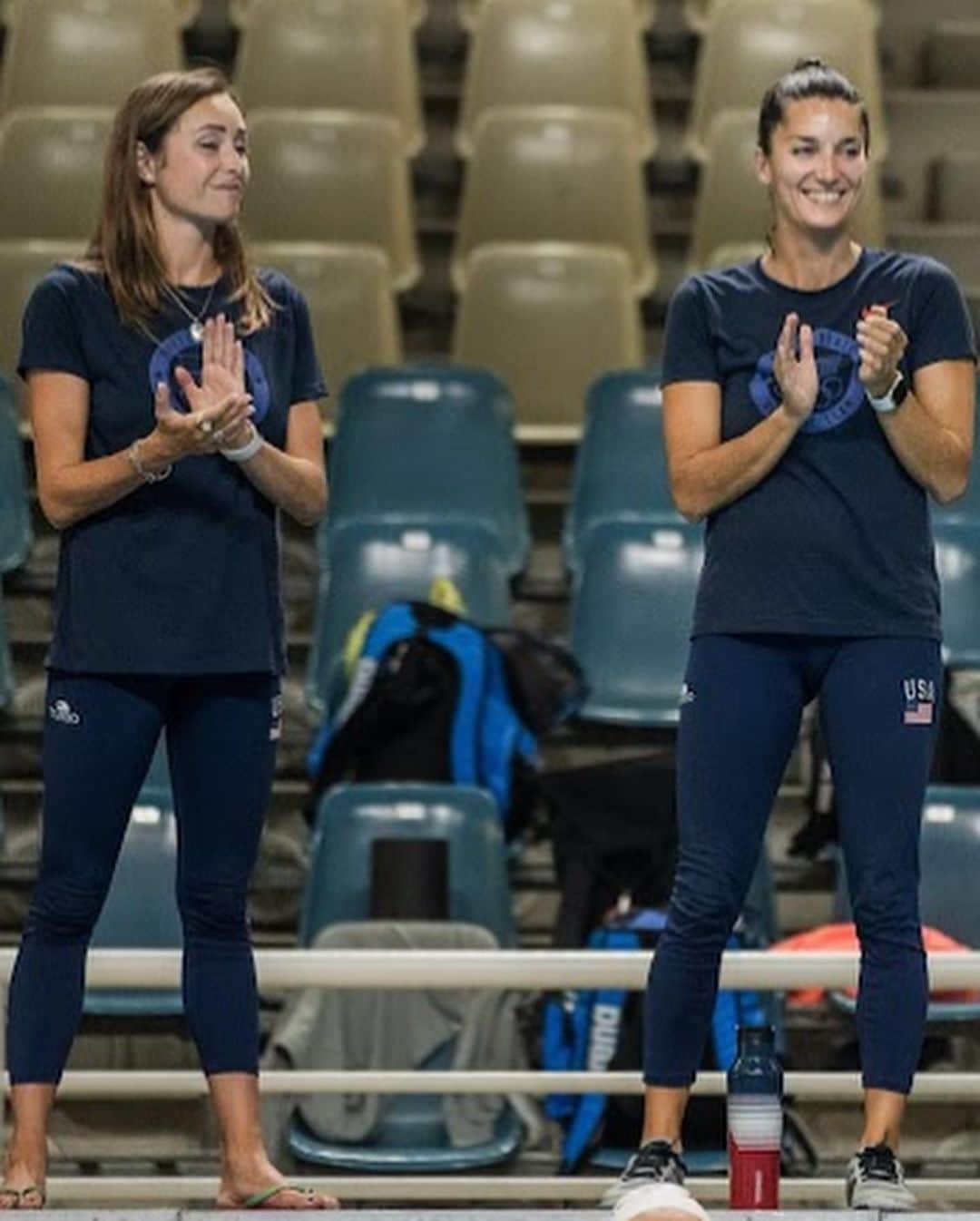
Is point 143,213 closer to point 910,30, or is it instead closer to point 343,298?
point 343,298

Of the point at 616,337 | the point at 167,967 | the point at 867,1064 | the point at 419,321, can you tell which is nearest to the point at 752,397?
the point at 867,1064

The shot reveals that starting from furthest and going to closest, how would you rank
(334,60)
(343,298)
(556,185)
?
1. (334,60)
2. (556,185)
3. (343,298)

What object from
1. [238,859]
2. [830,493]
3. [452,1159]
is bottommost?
[452,1159]

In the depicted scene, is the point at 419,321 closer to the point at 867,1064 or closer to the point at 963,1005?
the point at 963,1005

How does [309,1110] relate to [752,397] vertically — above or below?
below

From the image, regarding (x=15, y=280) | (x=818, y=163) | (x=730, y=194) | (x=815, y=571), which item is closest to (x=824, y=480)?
(x=815, y=571)

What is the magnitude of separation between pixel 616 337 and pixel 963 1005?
2.42m

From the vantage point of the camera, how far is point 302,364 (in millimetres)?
3752

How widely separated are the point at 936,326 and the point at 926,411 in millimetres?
104

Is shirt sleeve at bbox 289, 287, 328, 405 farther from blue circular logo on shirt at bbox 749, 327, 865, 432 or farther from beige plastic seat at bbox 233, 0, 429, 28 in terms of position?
beige plastic seat at bbox 233, 0, 429, 28

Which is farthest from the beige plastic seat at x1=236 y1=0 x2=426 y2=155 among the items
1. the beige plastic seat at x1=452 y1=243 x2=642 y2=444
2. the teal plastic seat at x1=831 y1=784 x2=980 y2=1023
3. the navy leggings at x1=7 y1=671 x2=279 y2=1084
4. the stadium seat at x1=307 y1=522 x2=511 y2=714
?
the navy leggings at x1=7 y1=671 x2=279 y2=1084

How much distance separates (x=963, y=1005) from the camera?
5.13 m

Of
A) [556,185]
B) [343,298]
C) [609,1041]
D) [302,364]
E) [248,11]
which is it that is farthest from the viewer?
[248,11]

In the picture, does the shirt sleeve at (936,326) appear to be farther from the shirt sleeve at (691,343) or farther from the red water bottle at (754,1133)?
the red water bottle at (754,1133)
